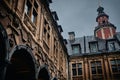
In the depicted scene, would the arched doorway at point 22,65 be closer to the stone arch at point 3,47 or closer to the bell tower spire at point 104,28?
Result: the stone arch at point 3,47

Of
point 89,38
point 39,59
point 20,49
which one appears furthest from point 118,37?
point 20,49

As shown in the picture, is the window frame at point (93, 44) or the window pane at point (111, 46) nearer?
the window pane at point (111, 46)

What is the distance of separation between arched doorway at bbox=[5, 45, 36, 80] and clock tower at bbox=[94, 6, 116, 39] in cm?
1996

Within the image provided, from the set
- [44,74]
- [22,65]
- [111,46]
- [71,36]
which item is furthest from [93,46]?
[22,65]

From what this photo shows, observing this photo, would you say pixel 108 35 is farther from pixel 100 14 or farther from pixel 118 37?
pixel 100 14

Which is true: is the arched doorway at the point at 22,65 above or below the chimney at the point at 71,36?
below

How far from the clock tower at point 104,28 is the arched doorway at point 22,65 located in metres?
20.0

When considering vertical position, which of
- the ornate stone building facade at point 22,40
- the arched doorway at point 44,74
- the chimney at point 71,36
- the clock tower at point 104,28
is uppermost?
the clock tower at point 104,28

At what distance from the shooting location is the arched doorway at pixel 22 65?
6.72 meters

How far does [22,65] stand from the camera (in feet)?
24.6

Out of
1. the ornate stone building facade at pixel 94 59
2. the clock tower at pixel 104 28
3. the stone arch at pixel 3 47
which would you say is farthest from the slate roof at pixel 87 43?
the stone arch at pixel 3 47

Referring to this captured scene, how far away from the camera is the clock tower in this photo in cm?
2607

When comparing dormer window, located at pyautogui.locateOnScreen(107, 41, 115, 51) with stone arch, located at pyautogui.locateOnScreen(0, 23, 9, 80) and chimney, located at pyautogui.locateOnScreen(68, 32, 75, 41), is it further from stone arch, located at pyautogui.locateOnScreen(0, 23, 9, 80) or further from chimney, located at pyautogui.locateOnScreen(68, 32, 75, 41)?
stone arch, located at pyautogui.locateOnScreen(0, 23, 9, 80)

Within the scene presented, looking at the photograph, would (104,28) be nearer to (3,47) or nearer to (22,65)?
(22,65)
